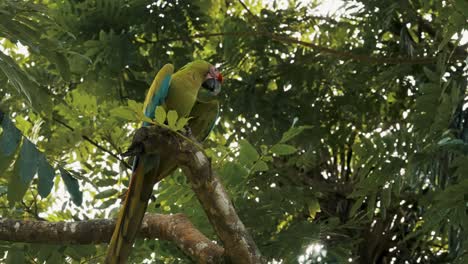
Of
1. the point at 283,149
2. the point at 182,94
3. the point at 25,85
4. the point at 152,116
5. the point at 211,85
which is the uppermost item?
the point at 211,85

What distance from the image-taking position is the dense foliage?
3.09 metres

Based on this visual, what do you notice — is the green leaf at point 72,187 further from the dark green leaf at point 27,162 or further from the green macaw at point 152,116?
the green macaw at point 152,116

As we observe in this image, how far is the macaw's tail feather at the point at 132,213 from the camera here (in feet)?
8.33

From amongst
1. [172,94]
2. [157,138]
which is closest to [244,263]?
[157,138]

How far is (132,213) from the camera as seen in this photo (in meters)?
2.64

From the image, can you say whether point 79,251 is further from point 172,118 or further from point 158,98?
point 172,118

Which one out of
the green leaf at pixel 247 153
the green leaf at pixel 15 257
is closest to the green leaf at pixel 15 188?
the green leaf at pixel 15 257

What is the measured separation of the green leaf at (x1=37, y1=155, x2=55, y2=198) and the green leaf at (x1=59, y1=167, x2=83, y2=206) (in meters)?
0.16

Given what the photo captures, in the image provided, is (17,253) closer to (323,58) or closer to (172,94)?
(172,94)

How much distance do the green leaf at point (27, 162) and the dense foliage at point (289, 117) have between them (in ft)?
2.20

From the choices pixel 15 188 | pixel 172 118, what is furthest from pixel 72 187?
pixel 172 118

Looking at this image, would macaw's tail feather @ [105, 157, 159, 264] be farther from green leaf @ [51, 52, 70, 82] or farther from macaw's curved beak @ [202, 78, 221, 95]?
macaw's curved beak @ [202, 78, 221, 95]

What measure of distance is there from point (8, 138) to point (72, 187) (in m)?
0.29

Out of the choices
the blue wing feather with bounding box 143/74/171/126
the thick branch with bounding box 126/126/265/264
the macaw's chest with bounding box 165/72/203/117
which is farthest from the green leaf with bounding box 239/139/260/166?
the blue wing feather with bounding box 143/74/171/126
